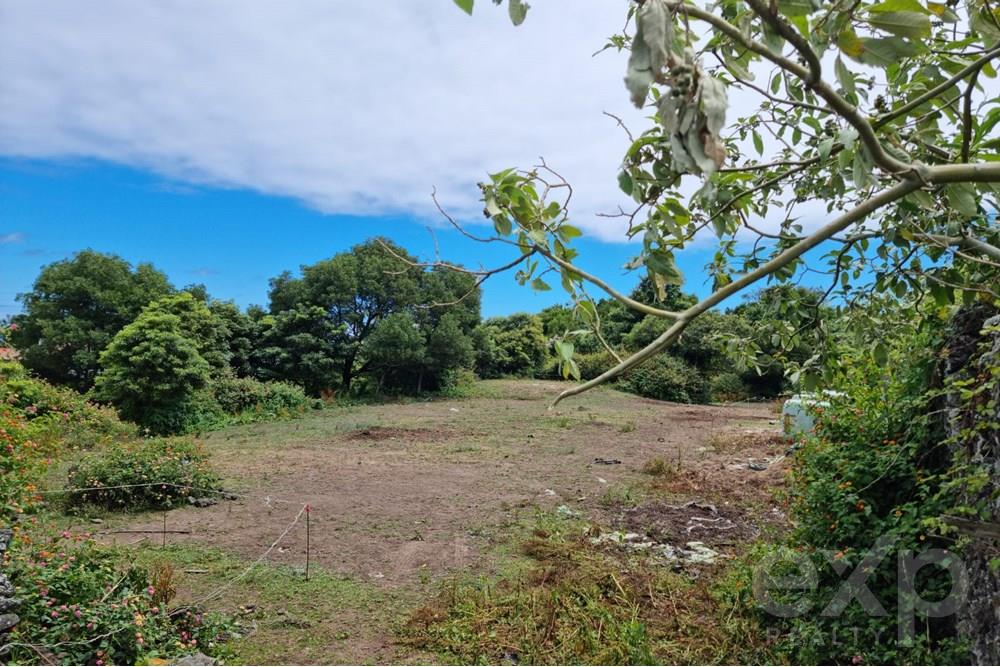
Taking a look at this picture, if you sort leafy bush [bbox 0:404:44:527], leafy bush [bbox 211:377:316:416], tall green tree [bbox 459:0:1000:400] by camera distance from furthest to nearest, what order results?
leafy bush [bbox 211:377:316:416] < leafy bush [bbox 0:404:44:527] < tall green tree [bbox 459:0:1000:400]

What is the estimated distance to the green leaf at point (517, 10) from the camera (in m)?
0.73

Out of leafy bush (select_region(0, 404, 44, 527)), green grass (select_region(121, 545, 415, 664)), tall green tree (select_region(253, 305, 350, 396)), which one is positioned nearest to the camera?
green grass (select_region(121, 545, 415, 664))

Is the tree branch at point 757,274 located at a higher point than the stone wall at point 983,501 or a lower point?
higher

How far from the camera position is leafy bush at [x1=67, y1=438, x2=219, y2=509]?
18.5ft

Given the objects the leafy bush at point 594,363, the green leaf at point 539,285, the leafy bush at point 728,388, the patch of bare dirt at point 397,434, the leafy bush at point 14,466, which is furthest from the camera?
the leafy bush at point 728,388

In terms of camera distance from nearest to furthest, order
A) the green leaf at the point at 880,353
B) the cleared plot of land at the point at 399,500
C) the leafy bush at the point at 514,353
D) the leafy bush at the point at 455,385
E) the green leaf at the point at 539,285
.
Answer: the green leaf at the point at 539,285 → the green leaf at the point at 880,353 → the cleared plot of land at the point at 399,500 → the leafy bush at the point at 455,385 → the leafy bush at the point at 514,353

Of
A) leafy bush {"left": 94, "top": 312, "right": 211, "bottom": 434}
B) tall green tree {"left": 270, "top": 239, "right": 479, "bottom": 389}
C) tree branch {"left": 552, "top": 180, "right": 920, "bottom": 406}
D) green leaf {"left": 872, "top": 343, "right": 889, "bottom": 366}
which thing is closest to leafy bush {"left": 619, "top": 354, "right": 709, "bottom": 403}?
tall green tree {"left": 270, "top": 239, "right": 479, "bottom": 389}

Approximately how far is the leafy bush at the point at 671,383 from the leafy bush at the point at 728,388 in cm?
27

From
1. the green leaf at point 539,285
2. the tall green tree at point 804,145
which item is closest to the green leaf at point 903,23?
the tall green tree at point 804,145

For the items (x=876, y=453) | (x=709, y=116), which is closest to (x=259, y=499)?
(x=876, y=453)

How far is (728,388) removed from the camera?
18844 millimetres

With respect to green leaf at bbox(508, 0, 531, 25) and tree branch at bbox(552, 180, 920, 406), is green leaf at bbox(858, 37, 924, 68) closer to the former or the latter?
tree branch at bbox(552, 180, 920, 406)

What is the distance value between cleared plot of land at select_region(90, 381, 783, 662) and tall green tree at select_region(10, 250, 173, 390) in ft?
21.0

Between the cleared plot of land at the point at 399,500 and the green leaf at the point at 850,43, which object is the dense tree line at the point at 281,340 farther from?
the green leaf at the point at 850,43
